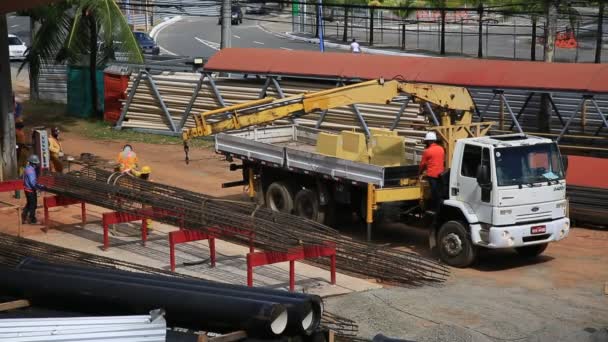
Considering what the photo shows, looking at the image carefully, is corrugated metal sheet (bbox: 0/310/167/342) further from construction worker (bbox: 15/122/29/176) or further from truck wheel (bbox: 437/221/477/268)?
construction worker (bbox: 15/122/29/176)

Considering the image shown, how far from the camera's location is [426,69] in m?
25.1

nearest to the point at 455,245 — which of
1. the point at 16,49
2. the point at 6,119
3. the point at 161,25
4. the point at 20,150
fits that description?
the point at 6,119

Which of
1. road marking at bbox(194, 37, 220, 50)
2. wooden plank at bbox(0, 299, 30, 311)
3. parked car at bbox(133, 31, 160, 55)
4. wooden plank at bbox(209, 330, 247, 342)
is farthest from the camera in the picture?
road marking at bbox(194, 37, 220, 50)

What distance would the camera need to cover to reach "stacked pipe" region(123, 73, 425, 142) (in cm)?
2661

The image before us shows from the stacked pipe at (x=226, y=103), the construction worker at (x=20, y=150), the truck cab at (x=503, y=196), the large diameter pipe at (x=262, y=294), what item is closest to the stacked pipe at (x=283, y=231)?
the truck cab at (x=503, y=196)

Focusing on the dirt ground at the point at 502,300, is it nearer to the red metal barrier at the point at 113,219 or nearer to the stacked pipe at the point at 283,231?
the stacked pipe at the point at 283,231

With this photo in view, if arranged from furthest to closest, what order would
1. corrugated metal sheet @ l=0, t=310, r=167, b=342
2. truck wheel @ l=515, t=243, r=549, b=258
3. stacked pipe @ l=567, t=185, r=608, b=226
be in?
stacked pipe @ l=567, t=185, r=608, b=226 → truck wheel @ l=515, t=243, r=549, b=258 → corrugated metal sheet @ l=0, t=310, r=167, b=342

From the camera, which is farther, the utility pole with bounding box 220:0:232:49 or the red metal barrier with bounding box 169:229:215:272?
the utility pole with bounding box 220:0:232:49

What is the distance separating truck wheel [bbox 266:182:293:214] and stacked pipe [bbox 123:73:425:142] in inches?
232

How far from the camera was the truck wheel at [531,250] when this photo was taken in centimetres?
1778

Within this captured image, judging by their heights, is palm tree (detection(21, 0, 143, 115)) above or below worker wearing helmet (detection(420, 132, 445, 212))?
above

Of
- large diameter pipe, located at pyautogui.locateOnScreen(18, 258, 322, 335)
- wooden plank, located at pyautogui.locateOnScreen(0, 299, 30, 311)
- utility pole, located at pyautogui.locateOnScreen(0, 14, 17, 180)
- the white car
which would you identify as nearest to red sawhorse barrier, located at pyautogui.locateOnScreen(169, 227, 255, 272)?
large diameter pipe, located at pyautogui.locateOnScreen(18, 258, 322, 335)

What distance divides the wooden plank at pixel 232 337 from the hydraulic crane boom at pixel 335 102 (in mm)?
10737

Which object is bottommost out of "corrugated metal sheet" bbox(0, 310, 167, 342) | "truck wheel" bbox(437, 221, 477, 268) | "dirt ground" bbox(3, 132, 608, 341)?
"dirt ground" bbox(3, 132, 608, 341)
